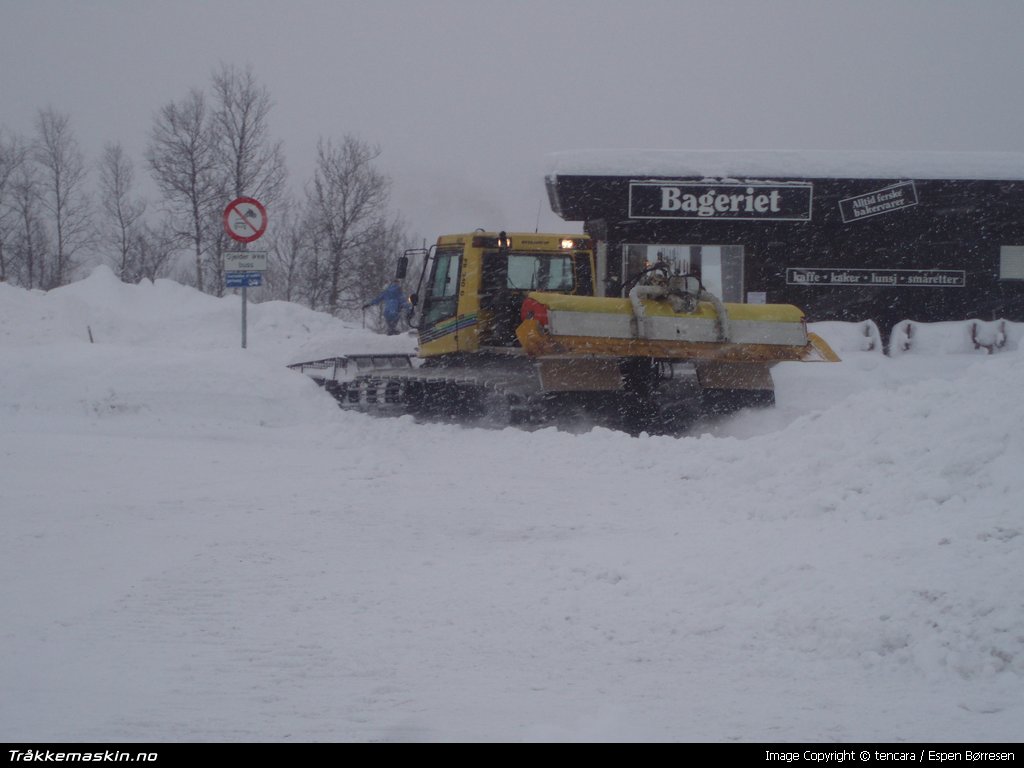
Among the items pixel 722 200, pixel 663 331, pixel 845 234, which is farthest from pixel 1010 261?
pixel 663 331

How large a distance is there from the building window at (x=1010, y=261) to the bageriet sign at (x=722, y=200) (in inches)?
160

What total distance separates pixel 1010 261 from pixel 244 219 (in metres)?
14.8

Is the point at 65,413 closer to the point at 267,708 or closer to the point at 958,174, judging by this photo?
the point at 267,708

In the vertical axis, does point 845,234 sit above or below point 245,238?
above

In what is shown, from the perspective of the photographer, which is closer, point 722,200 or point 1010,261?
point 722,200

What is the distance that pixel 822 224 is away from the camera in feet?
62.5

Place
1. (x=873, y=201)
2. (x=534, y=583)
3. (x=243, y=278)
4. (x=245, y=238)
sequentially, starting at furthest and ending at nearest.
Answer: (x=873, y=201)
(x=243, y=278)
(x=245, y=238)
(x=534, y=583)

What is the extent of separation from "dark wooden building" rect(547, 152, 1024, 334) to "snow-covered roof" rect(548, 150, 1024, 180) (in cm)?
2

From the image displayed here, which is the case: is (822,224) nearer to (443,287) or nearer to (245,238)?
(443,287)

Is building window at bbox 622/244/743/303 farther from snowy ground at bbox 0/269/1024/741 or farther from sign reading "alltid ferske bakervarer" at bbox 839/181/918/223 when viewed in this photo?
snowy ground at bbox 0/269/1024/741

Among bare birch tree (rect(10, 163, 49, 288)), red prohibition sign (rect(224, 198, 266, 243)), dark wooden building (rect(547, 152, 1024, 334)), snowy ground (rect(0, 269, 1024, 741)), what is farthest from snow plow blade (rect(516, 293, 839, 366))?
bare birch tree (rect(10, 163, 49, 288))

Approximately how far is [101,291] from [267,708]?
24.5 m

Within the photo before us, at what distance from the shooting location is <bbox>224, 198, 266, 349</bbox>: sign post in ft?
40.4

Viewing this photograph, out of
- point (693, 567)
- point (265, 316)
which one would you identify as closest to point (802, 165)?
point (265, 316)
